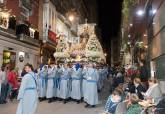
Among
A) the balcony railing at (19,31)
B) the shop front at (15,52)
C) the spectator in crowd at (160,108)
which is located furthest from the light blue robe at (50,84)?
the spectator in crowd at (160,108)

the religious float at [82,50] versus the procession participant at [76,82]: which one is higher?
the religious float at [82,50]

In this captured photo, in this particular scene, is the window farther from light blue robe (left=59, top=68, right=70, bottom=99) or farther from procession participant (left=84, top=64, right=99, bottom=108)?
procession participant (left=84, top=64, right=99, bottom=108)

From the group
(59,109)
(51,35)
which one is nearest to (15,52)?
(51,35)

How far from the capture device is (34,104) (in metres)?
11.0

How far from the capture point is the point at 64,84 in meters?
18.6

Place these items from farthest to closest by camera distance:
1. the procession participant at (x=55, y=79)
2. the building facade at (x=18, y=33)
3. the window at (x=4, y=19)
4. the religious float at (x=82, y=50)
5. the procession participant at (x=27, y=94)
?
the building facade at (x=18, y=33), the window at (x=4, y=19), the religious float at (x=82, y=50), the procession participant at (x=55, y=79), the procession participant at (x=27, y=94)

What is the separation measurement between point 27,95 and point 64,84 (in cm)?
794

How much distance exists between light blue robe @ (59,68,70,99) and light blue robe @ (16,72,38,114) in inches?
302

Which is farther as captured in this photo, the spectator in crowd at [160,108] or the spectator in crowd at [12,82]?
the spectator in crowd at [12,82]

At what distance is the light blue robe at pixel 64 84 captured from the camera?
18.6 meters

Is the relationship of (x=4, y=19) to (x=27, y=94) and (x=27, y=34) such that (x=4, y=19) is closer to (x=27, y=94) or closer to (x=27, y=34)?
(x=27, y=34)

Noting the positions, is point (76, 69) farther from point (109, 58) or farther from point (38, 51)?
point (109, 58)

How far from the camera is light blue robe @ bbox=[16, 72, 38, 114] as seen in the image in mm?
10656

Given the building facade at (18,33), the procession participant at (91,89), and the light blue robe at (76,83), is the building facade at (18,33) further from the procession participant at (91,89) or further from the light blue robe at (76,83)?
the procession participant at (91,89)
